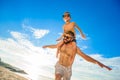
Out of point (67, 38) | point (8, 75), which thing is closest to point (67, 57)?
point (67, 38)

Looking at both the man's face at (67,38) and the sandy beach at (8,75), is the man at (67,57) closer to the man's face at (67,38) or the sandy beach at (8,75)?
the man's face at (67,38)

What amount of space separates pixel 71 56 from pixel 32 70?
4.34m

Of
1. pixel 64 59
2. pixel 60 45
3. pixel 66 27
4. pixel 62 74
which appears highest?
pixel 66 27

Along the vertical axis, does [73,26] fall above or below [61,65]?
above

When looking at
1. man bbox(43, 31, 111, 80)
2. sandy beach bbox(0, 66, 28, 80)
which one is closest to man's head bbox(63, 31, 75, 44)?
man bbox(43, 31, 111, 80)

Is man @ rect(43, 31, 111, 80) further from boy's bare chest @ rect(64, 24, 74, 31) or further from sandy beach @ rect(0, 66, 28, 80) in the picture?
sandy beach @ rect(0, 66, 28, 80)

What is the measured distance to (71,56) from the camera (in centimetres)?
457

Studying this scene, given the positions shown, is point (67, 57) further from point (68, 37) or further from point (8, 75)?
point (8, 75)

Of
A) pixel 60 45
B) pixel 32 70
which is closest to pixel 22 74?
pixel 32 70

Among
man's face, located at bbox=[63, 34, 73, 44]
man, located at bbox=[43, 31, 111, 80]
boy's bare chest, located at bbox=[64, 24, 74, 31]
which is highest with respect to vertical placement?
boy's bare chest, located at bbox=[64, 24, 74, 31]

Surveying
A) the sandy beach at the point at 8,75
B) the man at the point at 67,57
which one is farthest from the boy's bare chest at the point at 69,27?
the sandy beach at the point at 8,75

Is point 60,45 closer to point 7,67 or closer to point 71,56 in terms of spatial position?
point 71,56

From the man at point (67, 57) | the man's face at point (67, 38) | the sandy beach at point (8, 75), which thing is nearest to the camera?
the man at point (67, 57)

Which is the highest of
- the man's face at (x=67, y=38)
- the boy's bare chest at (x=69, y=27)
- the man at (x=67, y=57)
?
the boy's bare chest at (x=69, y=27)
